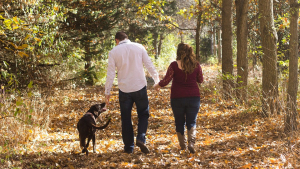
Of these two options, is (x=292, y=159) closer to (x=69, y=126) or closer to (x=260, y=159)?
(x=260, y=159)

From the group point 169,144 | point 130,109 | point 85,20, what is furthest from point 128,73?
point 85,20

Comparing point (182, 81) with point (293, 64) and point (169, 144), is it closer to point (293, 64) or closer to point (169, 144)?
point (169, 144)

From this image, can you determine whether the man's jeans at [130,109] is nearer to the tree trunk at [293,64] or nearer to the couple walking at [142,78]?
the couple walking at [142,78]

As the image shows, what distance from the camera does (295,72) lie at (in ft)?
21.8

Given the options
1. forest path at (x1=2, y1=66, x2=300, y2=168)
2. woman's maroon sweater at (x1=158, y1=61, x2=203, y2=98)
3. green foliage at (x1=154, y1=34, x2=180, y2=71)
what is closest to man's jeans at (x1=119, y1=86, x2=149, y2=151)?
forest path at (x1=2, y1=66, x2=300, y2=168)

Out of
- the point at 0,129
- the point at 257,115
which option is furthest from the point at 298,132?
the point at 0,129

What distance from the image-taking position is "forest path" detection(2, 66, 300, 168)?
16.4 feet

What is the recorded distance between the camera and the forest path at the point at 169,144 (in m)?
5.00

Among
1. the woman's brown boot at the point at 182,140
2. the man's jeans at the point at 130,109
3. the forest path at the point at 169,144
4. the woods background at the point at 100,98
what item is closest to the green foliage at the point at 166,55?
the woods background at the point at 100,98

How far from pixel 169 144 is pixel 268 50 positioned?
3633 millimetres

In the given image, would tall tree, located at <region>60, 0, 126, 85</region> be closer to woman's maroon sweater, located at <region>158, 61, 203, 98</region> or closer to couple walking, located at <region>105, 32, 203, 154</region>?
couple walking, located at <region>105, 32, 203, 154</region>

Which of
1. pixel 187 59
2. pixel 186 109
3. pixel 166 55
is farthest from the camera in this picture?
pixel 166 55

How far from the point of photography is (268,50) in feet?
26.1

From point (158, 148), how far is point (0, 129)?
3.29m
